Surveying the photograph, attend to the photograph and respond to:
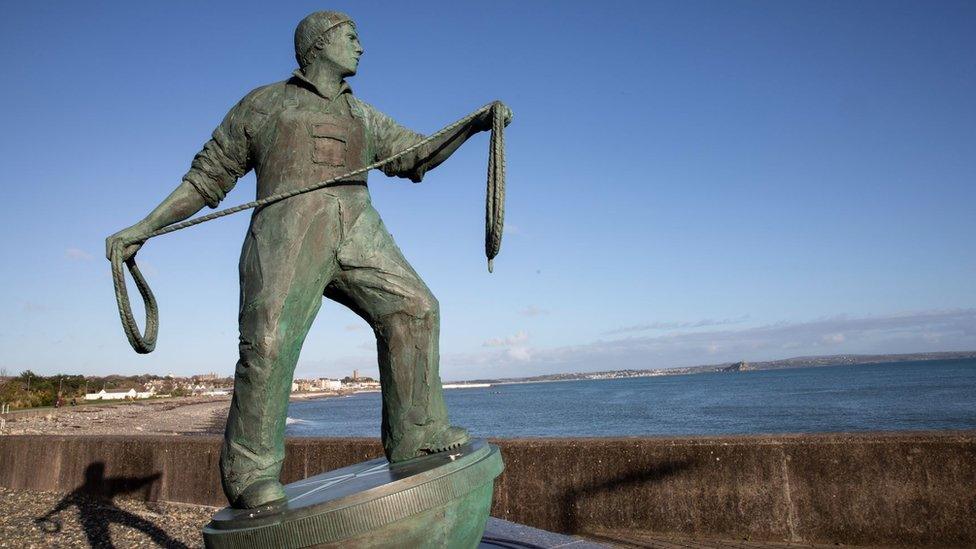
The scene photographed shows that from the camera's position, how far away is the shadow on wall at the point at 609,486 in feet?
19.8

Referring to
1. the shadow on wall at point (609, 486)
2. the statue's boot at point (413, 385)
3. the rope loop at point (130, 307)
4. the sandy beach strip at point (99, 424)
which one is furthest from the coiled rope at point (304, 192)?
the sandy beach strip at point (99, 424)

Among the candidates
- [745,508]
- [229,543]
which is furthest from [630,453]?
[229,543]

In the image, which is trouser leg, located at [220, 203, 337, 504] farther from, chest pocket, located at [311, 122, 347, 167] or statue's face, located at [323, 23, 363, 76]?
statue's face, located at [323, 23, 363, 76]

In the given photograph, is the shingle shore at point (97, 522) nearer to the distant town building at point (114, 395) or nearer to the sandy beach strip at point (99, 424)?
the sandy beach strip at point (99, 424)

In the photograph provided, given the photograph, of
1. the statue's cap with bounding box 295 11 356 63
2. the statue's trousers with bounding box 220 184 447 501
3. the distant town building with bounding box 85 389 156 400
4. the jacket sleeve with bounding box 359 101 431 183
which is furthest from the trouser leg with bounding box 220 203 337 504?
the distant town building with bounding box 85 389 156 400

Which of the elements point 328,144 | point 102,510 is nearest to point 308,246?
point 328,144

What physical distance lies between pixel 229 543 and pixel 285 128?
199 cm

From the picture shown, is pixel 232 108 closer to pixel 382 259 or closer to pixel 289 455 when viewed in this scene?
pixel 382 259

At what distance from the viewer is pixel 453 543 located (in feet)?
10.1

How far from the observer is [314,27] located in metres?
3.81

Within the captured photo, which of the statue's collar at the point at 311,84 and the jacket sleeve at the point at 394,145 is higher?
the statue's collar at the point at 311,84

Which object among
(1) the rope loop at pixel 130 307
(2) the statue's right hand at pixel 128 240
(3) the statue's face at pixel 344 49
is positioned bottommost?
(1) the rope loop at pixel 130 307

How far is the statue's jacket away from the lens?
144 inches

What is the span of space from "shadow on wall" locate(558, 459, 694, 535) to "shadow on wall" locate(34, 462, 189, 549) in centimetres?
349
